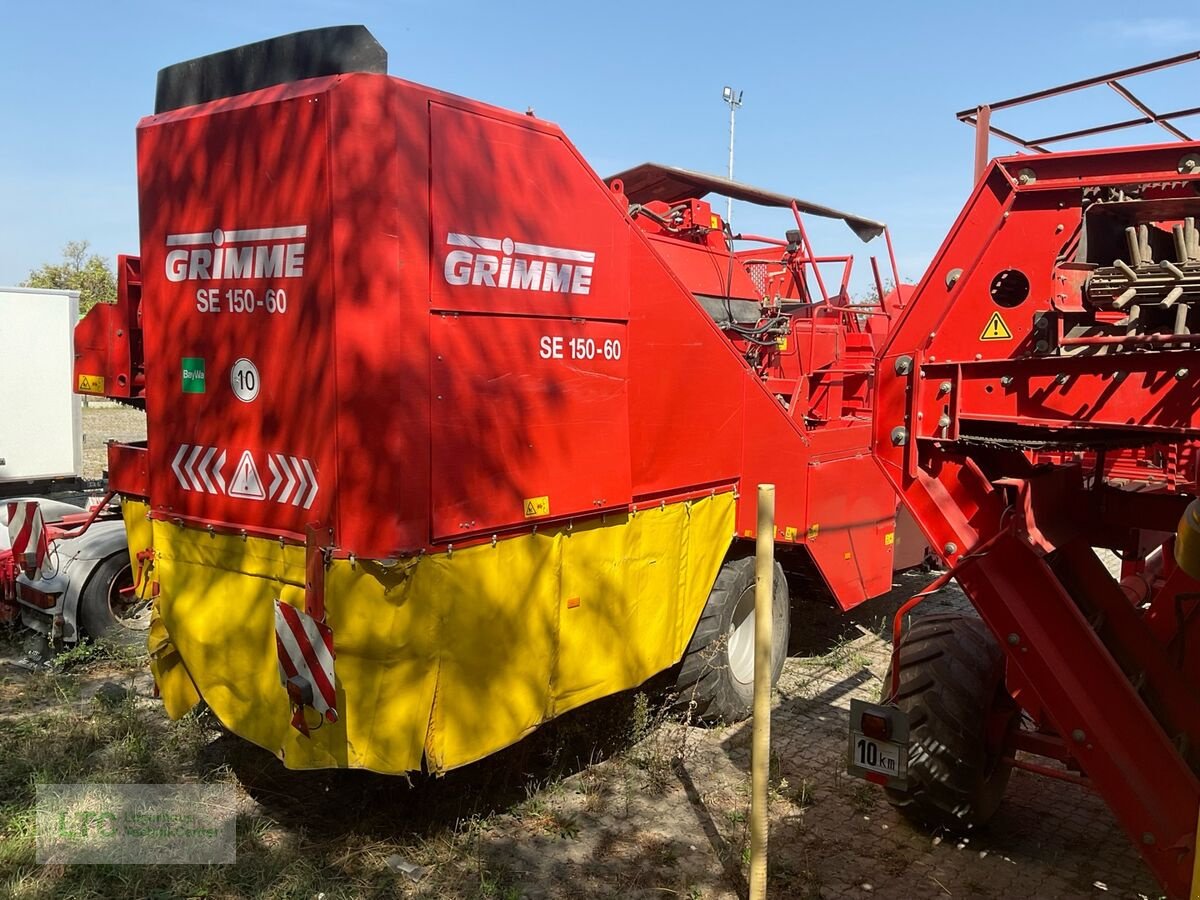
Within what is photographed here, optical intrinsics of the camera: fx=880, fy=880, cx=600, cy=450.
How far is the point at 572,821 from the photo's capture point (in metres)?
3.93

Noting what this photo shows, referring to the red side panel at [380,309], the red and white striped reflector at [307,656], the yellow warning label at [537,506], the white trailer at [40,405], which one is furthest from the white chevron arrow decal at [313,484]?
the white trailer at [40,405]

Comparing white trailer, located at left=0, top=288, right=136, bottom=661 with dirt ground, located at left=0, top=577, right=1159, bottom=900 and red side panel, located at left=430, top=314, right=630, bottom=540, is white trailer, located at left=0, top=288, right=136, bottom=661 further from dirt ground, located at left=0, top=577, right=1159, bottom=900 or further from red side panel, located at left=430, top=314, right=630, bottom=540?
red side panel, located at left=430, top=314, right=630, bottom=540

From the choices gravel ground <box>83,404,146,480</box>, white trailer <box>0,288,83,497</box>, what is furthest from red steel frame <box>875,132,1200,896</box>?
gravel ground <box>83,404,146,480</box>

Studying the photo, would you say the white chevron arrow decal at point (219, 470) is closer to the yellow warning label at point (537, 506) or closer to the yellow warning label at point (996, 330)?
the yellow warning label at point (537, 506)

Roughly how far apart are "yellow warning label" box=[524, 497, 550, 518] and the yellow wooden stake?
0.96m

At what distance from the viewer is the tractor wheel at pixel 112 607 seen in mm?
5805

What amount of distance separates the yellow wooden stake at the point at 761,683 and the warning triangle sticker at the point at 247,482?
1935mm

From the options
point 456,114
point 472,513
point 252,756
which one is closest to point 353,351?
point 472,513

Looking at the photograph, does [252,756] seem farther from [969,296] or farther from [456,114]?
[969,296]

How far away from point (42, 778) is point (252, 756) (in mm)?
892

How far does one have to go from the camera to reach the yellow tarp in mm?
3160

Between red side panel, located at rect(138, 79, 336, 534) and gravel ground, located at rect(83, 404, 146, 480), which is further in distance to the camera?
gravel ground, located at rect(83, 404, 146, 480)

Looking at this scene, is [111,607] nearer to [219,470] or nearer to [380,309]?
[219,470]

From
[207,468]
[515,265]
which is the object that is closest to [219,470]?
[207,468]
